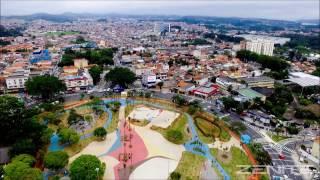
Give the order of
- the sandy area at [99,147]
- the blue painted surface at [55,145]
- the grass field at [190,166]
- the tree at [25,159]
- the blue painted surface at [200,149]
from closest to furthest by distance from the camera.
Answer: the tree at [25,159] → the grass field at [190,166] → the blue painted surface at [200,149] → the sandy area at [99,147] → the blue painted surface at [55,145]

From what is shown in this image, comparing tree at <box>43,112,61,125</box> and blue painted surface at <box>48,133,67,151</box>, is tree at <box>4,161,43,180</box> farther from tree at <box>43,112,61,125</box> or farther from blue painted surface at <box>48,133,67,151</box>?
tree at <box>43,112,61,125</box>

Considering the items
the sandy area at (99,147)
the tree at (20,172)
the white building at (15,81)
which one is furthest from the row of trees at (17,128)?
the white building at (15,81)

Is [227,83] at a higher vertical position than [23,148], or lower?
higher

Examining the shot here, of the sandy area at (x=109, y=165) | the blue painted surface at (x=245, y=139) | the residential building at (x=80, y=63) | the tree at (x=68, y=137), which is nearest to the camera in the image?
the sandy area at (x=109, y=165)

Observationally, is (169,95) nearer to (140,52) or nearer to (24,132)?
(24,132)

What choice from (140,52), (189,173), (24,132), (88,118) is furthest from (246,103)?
(140,52)

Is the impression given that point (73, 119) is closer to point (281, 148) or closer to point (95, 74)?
point (95, 74)

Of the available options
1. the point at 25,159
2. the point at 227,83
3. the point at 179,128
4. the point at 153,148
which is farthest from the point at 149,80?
the point at 25,159

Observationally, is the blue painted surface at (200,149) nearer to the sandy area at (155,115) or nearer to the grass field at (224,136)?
the grass field at (224,136)
